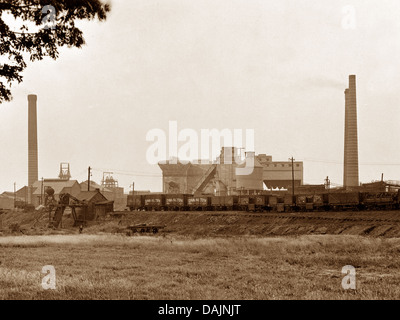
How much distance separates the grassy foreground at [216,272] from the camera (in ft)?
37.0

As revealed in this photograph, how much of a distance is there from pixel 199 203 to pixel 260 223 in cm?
1815

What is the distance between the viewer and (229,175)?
261 ft

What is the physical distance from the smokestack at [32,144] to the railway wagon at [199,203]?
4002 centimetres

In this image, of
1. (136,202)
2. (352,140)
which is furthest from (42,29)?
(352,140)

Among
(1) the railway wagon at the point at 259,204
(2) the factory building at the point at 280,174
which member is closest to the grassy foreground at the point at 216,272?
(1) the railway wagon at the point at 259,204

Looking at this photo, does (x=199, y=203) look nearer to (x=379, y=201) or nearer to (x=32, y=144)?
(x=379, y=201)

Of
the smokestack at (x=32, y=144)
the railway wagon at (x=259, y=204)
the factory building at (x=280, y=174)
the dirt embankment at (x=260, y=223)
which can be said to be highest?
the smokestack at (x=32, y=144)

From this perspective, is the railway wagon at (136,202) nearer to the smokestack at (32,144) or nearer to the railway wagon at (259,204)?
the railway wagon at (259,204)

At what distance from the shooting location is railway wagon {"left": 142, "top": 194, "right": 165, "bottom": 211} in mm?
60850

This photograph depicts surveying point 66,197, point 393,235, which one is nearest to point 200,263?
point 393,235

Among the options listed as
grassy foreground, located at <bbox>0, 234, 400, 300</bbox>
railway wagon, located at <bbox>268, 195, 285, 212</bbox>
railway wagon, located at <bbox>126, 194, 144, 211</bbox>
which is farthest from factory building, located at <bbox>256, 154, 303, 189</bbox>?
grassy foreground, located at <bbox>0, 234, 400, 300</bbox>

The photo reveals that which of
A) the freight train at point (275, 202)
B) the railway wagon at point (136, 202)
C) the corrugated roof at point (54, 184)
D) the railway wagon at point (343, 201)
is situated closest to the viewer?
the freight train at point (275, 202)

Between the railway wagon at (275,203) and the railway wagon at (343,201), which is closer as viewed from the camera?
the railway wagon at (343,201)
